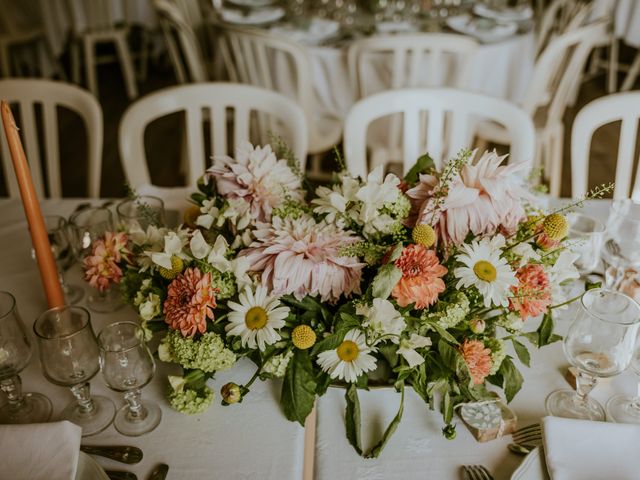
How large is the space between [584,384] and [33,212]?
37.9 inches

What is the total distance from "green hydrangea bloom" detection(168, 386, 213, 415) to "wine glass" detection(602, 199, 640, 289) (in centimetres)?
78

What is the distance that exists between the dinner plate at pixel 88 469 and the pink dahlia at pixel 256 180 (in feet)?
1.44

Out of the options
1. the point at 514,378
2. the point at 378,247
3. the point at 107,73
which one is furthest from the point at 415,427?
the point at 107,73

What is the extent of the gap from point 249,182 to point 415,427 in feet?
1.57

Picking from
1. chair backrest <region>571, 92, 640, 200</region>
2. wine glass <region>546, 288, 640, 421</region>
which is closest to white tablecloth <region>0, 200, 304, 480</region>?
wine glass <region>546, 288, 640, 421</region>

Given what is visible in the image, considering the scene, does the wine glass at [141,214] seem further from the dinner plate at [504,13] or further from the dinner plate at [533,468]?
the dinner plate at [504,13]

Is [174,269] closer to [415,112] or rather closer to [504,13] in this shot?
[415,112]

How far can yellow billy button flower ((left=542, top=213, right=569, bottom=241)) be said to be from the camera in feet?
2.94

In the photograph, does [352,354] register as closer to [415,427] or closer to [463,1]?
A: [415,427]

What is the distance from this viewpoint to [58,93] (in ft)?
5.83

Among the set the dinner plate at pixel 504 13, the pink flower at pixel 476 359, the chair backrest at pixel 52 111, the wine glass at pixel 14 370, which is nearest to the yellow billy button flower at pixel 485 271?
the pink flower at pixel 476 359

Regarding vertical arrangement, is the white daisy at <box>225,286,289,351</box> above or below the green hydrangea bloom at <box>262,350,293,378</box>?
above

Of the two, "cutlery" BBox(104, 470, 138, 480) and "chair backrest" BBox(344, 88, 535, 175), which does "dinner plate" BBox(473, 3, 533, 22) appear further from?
"cutlery" BBox(104, 470, 138, 480)

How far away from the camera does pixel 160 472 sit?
3.01 ft
